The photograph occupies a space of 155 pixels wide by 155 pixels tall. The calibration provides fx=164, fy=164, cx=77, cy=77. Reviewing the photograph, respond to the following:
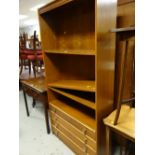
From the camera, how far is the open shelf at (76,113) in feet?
5.02

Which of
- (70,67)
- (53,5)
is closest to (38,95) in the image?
(70,67)

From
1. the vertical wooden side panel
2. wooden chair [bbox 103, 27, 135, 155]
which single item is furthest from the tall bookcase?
wooden chair [bbox 103, 27, 135, 155]

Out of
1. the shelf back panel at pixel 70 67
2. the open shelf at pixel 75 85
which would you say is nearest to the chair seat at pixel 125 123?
the open shelf at pixel 75 85

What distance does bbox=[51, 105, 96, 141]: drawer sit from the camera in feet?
4.78

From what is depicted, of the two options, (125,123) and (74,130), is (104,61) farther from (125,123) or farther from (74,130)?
(74,130)

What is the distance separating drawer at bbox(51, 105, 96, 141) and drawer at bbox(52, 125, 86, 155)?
0.78ft

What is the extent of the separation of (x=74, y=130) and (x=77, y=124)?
11 centimetres

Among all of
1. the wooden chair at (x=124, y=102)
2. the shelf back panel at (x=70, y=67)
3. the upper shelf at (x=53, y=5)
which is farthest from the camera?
the shelf back panel at (x=70, y=67)

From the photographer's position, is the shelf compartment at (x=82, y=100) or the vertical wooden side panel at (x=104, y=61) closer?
the vertical wooden side panel at (x=104, y=61)

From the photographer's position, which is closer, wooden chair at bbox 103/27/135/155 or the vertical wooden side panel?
wooden chair at bbox 103/27/135/155

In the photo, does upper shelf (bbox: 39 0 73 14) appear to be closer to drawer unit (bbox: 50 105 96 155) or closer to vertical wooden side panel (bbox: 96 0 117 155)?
vertical wooden side panel (bbox: 96 0 117 155)

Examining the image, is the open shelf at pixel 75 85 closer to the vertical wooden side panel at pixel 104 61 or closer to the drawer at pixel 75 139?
the vertical wooden side panel at pixel 104 61
